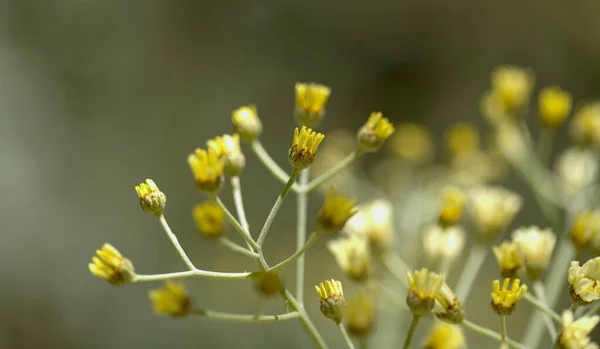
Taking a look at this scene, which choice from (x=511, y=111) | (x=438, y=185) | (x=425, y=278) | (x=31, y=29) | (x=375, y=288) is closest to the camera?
(x=425, y=278)

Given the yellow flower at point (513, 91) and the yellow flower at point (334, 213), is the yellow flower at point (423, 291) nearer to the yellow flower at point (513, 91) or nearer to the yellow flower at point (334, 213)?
the yellow flower at point (334, 213)

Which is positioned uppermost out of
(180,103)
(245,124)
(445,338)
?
(245,124)

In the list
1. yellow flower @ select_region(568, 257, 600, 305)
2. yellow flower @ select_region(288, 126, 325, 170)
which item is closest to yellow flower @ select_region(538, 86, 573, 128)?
yellow flower @ select_region(568, 257, 600, 305)

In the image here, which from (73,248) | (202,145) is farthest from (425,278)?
(73,248)

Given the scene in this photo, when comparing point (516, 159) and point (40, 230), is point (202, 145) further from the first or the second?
point (516, 159)

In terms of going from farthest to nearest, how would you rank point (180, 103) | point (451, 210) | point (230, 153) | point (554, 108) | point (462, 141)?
point (180, 103), point (462, 141), point (554, 108), point (451, 210), point (230, 153)

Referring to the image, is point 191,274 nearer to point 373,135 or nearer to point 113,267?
point 113,267

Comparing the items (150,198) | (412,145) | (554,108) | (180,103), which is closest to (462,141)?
(412,145)
